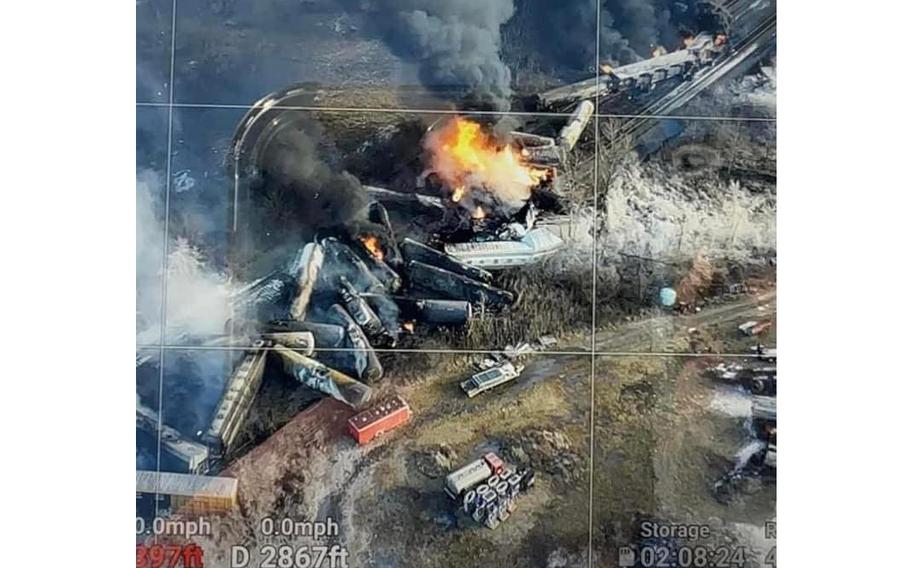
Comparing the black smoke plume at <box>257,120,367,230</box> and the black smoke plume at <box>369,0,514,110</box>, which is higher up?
the black smoke plume at <box>369,0,514,110</box>

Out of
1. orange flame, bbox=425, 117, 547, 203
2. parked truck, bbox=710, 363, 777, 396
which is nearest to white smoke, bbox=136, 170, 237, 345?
orange flame, bbox=425, 117, 547, 203

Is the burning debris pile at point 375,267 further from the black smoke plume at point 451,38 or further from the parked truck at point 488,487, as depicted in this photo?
the parked truck at point 488,487
